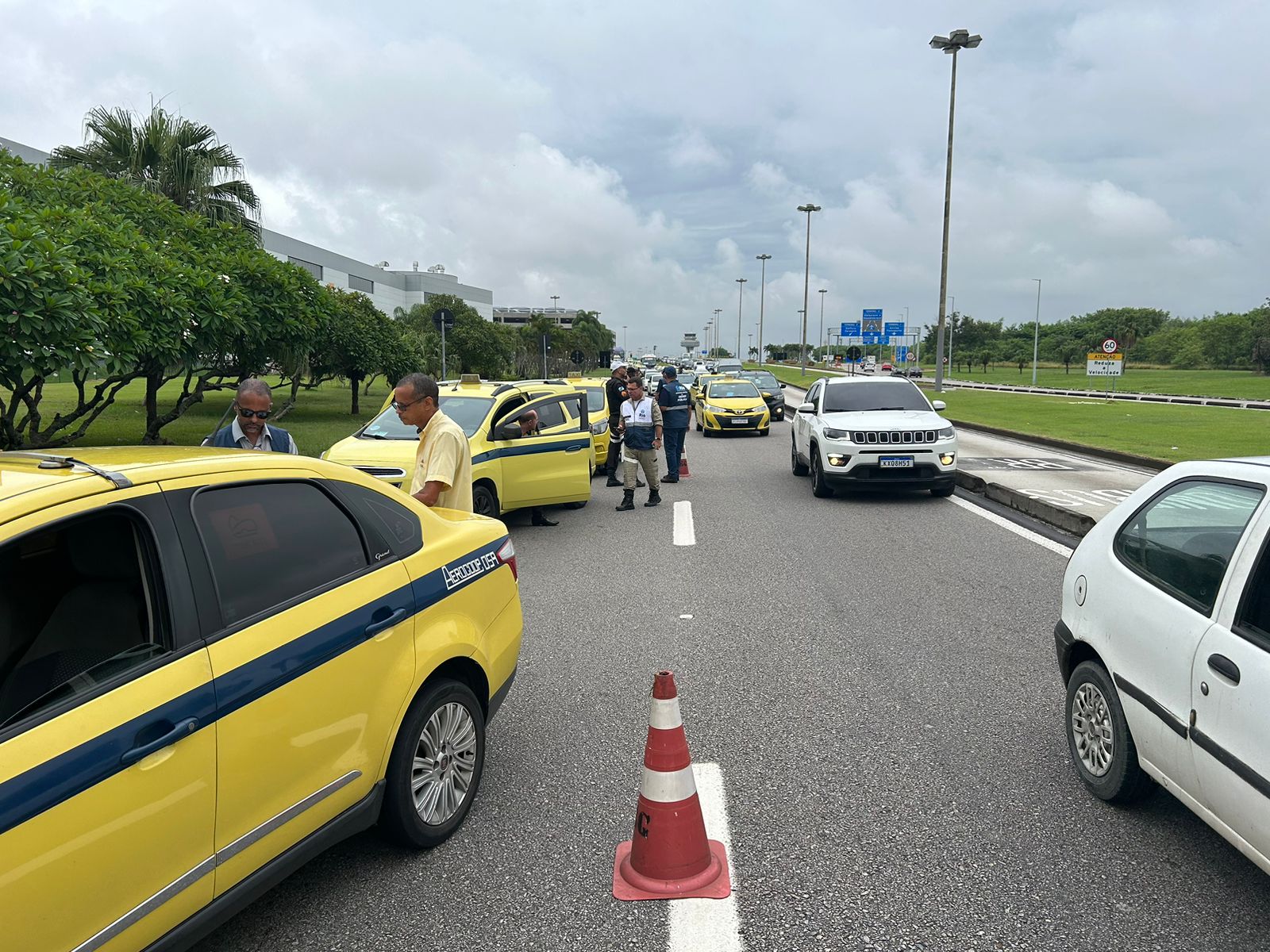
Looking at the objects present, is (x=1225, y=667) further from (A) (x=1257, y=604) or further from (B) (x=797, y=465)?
(B) (x=797, y=465)

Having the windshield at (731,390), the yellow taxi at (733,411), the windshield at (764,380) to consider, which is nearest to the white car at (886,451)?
the yellow taxi at (733,411)

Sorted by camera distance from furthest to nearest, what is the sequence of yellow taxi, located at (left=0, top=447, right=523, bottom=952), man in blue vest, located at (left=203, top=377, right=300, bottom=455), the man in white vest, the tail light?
the man in white vest
man in blue vest, located at (left=203, top=377, right=300, bottom=455)
the tail light
yellow taxi, located at (left=0, top=447, right=523, bottom=952)

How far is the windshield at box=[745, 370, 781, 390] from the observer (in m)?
32.8

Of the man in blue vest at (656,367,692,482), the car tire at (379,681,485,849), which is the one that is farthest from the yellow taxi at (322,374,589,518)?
the car tire at (379,681,485,849)

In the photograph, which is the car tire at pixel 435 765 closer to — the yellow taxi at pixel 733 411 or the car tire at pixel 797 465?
the car tire at pixel 797 465

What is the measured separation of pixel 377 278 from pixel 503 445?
341ft

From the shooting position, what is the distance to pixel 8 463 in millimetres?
2807

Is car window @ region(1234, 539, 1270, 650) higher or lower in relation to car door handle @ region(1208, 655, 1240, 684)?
higher

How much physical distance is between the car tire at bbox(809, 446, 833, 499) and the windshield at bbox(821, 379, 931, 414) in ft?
2.56

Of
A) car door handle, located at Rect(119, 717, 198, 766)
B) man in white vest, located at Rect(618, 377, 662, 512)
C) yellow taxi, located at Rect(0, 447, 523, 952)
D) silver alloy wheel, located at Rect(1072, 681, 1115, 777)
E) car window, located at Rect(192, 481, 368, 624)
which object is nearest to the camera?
yellow taxi, located at Rect(0, 447, 523, 952)

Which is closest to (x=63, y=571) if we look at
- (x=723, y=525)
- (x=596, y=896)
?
(x=596, y=896)

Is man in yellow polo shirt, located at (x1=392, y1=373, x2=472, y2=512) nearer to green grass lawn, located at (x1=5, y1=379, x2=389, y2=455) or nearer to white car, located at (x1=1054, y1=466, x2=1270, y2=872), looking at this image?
white car, located at (x1=1054, y1=466, x2=1270, y2=872)

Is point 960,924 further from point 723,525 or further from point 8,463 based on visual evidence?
point 723,525

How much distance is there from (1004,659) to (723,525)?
17.6 ft
